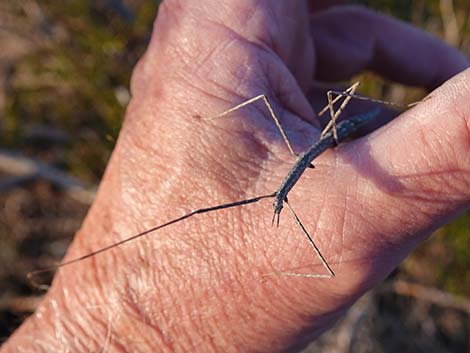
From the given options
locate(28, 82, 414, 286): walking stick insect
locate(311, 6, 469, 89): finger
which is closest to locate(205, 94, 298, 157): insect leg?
locate(28, 82, 414, 286): walking stick insect

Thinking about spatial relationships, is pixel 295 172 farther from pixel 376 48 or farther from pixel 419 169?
pixel 376 48

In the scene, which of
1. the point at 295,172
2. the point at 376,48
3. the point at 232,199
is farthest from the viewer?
the point at 376,48

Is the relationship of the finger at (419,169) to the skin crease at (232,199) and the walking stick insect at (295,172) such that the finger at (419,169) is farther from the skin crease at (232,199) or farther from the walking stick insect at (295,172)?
the walking stick insect at (295,172)

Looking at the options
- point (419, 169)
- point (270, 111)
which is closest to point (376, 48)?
point (270, 111)

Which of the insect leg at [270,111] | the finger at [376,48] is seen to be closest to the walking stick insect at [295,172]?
the insect leg at [270,111]

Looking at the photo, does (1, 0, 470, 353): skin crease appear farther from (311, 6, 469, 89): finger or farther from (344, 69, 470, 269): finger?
(311, 6, 469, 89): finger

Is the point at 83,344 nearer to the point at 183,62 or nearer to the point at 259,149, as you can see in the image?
the point at 259,149
